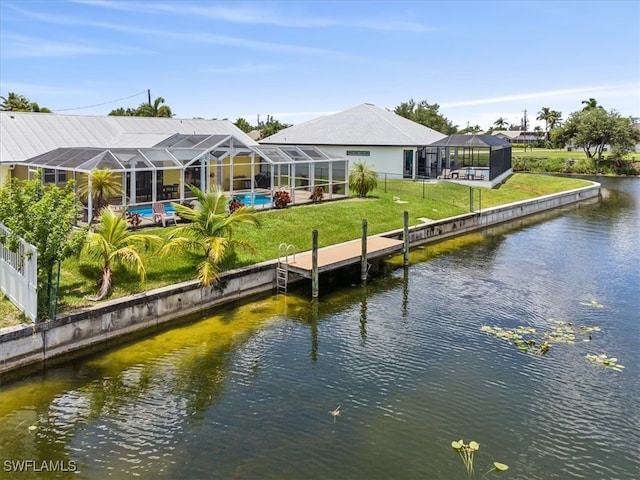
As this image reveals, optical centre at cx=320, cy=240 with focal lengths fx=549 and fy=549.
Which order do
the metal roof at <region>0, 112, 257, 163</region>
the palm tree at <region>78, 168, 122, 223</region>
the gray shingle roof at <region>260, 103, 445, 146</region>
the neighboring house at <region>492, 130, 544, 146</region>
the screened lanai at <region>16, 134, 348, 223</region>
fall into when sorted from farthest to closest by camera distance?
1. the neighboring house at <region>492, 130, 544, 146</region>
2. the gray shingle roof at <region>260, 103, 445, 146</region>
3. the metal roof at <region>0, 112, 257, 163</region>
4. the screened lanai at <region>16, 134, 348, 223</region>
5. the palm tree at <region>78, 168, 122, 223</region>

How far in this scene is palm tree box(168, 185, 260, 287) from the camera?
16.0 m

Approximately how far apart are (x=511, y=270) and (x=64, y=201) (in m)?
15.8

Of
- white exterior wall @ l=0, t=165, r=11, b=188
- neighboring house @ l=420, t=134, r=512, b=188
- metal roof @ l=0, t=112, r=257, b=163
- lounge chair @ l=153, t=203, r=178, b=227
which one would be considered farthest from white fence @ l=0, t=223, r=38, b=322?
neighboring house @ l=420, t=134, r=512, b=188

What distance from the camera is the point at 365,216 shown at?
26.0 metres

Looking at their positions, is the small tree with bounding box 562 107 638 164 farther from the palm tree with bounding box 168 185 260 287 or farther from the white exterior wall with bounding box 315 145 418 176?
the palm tree with bounding box 168 185 260 287

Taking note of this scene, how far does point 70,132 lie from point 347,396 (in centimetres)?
2314

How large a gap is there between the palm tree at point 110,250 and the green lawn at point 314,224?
306 mm

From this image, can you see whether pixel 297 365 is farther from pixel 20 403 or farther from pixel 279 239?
pixel 279 239

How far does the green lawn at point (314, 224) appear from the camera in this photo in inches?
579

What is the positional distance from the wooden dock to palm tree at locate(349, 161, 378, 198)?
7820 mm

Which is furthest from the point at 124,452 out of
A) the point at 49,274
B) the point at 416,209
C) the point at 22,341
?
the point at 416,209

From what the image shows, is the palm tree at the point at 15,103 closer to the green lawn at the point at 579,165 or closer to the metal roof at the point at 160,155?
the metal roof at the point at 160,155

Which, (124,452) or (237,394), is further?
(237,394)

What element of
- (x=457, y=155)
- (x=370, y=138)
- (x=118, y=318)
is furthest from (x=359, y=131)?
(x=118, y=318)
